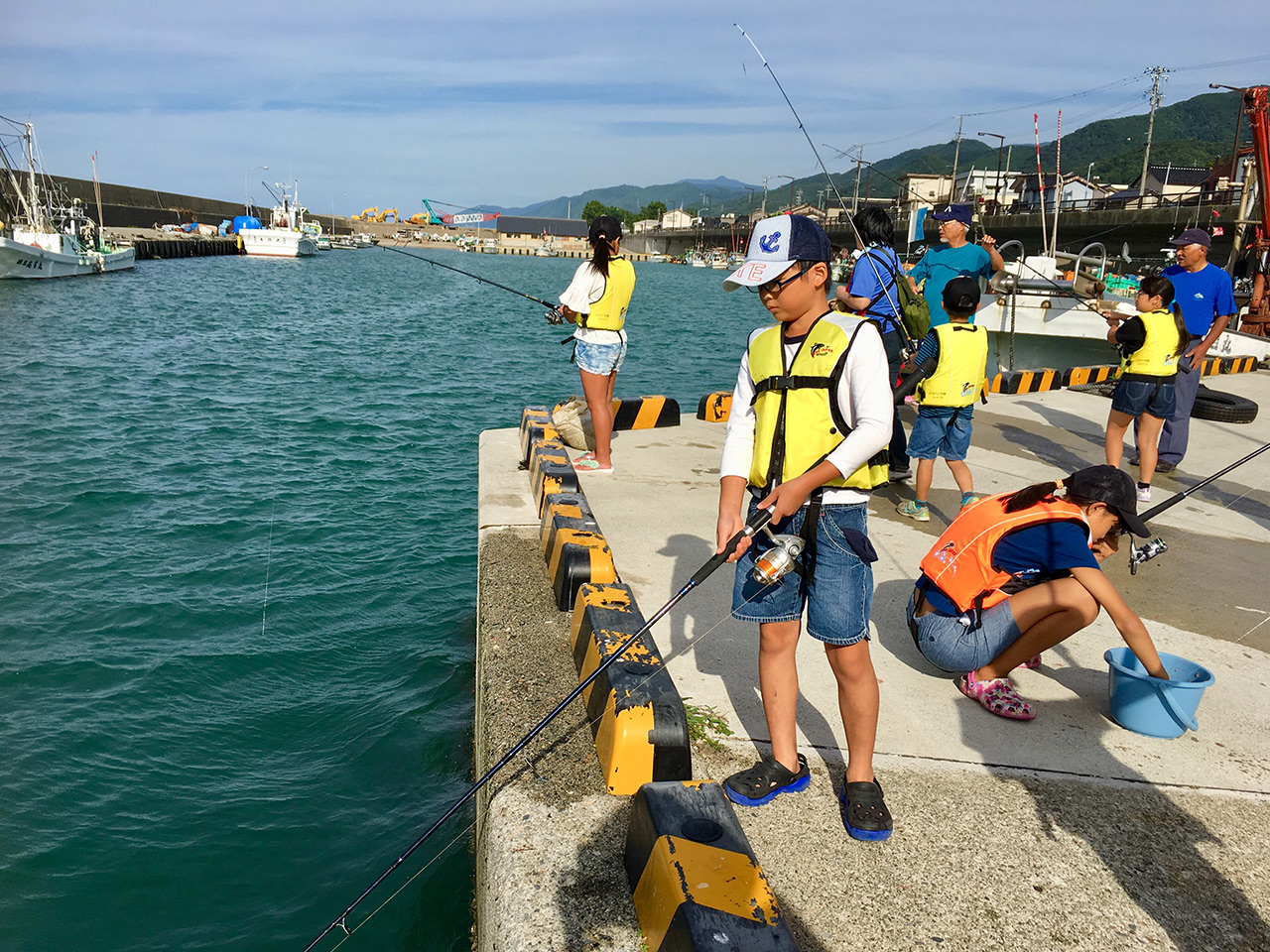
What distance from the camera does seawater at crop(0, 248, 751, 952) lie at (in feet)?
13.0

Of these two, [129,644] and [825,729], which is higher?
[825,729]

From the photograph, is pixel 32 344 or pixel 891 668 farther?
pixel 32 344

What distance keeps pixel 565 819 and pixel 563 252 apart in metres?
147

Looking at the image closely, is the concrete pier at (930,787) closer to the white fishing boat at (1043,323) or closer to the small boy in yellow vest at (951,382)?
the small boy in yellow vest at (951,382)

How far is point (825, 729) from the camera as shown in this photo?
11.1 feet

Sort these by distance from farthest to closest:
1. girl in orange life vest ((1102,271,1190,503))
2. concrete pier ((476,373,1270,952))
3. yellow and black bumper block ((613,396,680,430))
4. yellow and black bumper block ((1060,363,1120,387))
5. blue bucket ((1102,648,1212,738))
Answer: yellow and black bumper block ((1060,363,1120,387)), yellow and black bumper block ((613,396,680,430)), girl in orange life vest ((1102,271,1190,503)), blue bucket ((1102,648,1212,738)), concrete pier ((476,373,1270,952))

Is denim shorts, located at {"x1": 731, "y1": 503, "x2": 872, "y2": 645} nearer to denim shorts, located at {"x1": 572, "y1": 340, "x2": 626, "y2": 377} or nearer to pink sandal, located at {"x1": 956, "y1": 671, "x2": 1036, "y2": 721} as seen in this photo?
pink sandal, located at {"x1": 956, "y1": 671, "x2": 1036, "y2": 721}

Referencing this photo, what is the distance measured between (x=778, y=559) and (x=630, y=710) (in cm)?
77

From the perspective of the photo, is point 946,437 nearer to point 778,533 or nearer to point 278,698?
point 778,533

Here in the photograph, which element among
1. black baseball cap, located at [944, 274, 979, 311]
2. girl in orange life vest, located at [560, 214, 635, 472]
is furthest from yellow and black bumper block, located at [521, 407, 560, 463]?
black baseball cap, located at [944, 274, 979, 311]

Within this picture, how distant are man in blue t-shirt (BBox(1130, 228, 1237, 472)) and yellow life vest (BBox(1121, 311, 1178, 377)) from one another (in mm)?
306

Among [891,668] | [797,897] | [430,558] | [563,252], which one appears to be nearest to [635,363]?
[430,558]

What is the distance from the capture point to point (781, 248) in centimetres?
263

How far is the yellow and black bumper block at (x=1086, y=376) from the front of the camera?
11.1 metres
